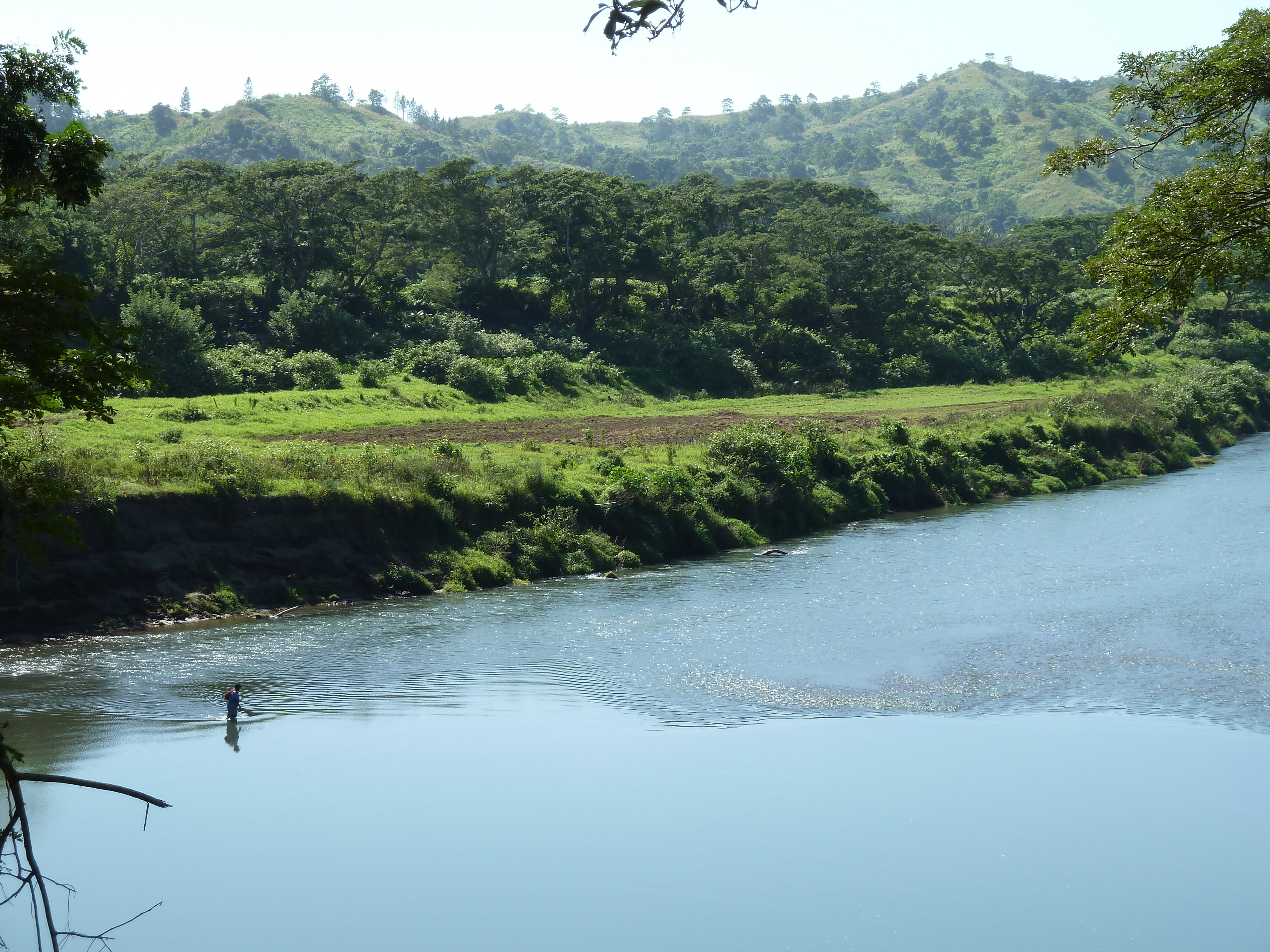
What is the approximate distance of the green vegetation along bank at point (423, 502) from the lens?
1105 inches

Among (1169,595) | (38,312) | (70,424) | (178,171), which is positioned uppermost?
(178,171)

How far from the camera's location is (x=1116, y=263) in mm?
13523

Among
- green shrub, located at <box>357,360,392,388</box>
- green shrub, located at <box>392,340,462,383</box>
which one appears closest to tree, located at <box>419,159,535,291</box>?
green shrub, located at <box>392,340,462,383</box>

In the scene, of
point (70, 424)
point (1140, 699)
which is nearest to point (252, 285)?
point (70, 424)

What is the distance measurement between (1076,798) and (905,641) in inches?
367

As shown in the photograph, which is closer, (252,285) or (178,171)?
(252,285)

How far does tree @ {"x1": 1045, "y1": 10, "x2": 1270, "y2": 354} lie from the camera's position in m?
12.8

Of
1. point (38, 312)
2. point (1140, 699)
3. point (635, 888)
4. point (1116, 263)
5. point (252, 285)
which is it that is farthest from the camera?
point (252, 285)

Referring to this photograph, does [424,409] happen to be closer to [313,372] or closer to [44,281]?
[313,372]

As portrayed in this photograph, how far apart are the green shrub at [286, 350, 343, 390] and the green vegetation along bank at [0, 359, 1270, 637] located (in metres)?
5.91

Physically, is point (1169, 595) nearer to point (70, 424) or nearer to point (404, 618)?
point (404, 618)

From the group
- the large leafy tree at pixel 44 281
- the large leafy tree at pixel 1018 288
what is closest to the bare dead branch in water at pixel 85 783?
the large leafy tree at pixel 44 281

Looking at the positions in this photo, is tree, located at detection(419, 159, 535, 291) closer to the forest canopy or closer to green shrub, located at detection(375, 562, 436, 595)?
the forest canopy

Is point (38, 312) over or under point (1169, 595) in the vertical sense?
over
